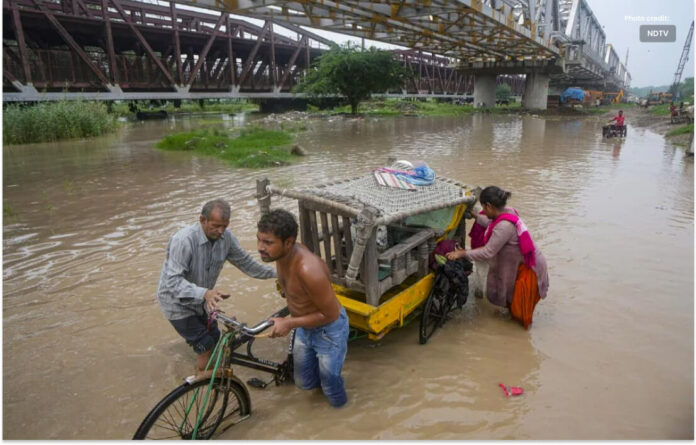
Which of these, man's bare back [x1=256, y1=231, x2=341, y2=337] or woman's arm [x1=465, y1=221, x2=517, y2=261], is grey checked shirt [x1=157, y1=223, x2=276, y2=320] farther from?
woman's arm [x1=465, y1=221, x2=517, y2=261]

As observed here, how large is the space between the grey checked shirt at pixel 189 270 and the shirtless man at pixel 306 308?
535 mm

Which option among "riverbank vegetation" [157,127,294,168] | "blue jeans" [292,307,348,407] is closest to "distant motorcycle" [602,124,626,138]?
"riverbank vegetation" [157,127,294,168]

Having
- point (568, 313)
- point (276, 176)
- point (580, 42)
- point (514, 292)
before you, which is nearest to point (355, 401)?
point (514, 292)

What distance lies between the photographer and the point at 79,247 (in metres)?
5.70

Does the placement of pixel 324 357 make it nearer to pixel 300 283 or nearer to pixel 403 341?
pixel 300 283

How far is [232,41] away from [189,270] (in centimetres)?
3783

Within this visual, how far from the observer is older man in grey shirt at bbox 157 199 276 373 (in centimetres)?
262

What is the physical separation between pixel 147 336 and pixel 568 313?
389 cm

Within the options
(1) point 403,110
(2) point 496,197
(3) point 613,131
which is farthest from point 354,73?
(2) point 496,197

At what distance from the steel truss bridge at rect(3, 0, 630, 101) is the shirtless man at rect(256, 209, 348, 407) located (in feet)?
43.4

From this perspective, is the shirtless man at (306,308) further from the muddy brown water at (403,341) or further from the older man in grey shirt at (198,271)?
the older man in grey shirt at (198,271)

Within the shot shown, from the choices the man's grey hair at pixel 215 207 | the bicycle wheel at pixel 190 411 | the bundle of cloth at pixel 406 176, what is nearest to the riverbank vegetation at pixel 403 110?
the bundle of cloth at pixel 406 176

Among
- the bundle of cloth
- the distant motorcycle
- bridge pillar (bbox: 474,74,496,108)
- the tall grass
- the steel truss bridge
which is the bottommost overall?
the distant motorcycle

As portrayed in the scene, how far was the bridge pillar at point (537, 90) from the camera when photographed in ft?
127
